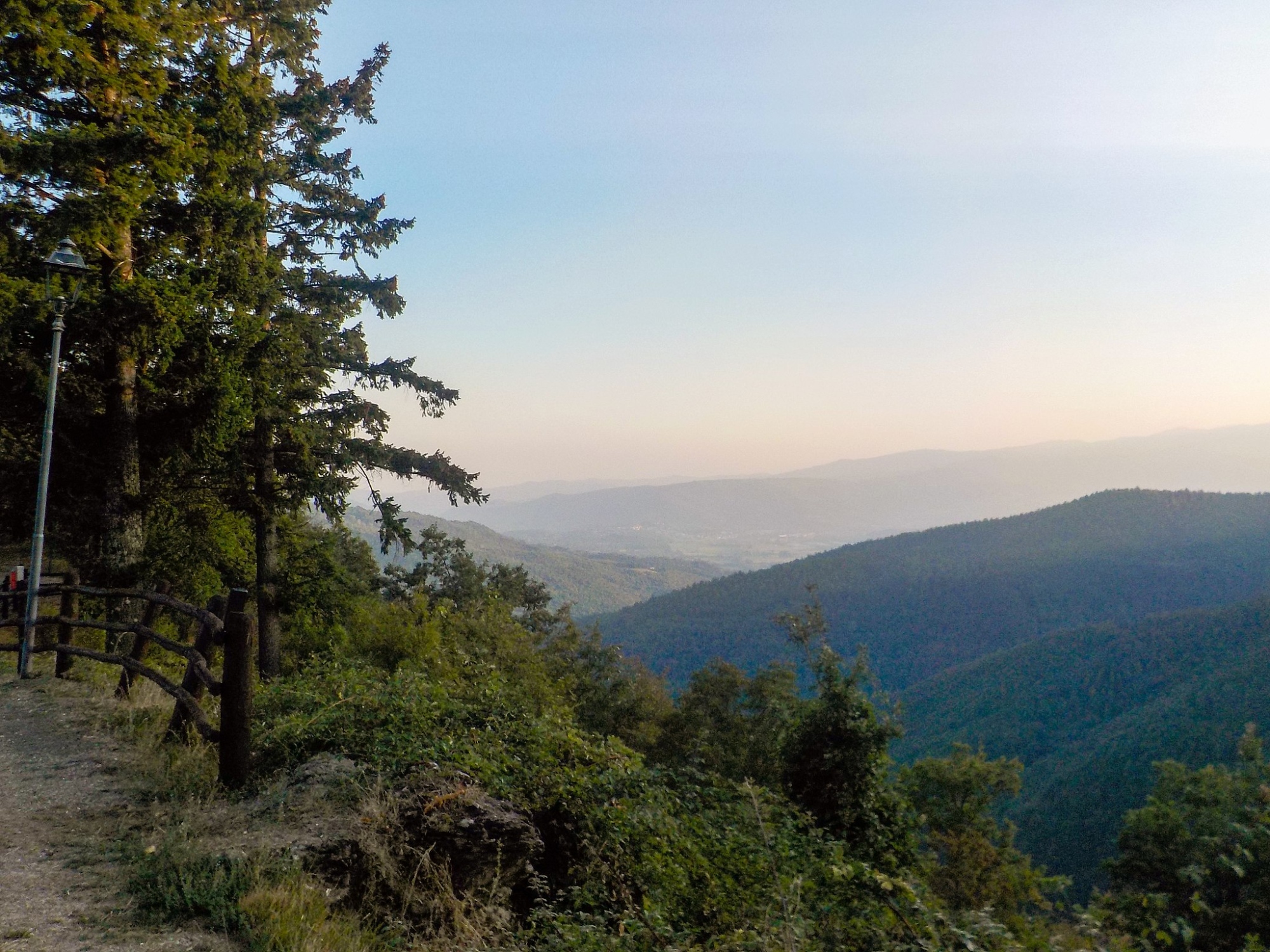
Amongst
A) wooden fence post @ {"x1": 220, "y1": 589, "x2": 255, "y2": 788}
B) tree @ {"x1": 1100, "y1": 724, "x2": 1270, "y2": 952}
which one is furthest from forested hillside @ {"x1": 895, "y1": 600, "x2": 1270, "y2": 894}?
wooden fence post @ {"x1": 220, "y1": 589, "x2": 255, "y2": 788}

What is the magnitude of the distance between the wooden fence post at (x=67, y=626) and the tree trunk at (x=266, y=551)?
18.0ft

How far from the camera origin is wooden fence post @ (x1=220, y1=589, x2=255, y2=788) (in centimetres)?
585

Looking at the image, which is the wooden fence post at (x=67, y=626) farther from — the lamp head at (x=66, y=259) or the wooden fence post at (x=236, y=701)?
the wooden fence post at (x=236, y=701)

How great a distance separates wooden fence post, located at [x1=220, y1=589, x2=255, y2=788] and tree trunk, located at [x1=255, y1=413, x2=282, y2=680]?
10955mm

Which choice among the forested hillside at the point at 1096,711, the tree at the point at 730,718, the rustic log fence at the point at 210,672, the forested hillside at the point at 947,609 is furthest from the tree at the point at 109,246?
the forested hillside at the point at 947,609

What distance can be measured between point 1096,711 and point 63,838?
138m

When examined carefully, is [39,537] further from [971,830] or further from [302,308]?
[971,830]

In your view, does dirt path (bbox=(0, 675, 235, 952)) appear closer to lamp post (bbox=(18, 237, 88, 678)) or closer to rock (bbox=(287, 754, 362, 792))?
rock (bbox=(287, 754, 362, 792))

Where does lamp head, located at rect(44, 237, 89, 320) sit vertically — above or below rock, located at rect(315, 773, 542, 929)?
above

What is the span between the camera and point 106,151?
1146 centimetres

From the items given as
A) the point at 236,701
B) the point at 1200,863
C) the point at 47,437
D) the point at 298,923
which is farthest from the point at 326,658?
the point at 1200,863

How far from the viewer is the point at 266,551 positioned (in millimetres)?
16781

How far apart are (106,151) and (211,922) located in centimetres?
1178

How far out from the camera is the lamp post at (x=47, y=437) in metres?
9.51
